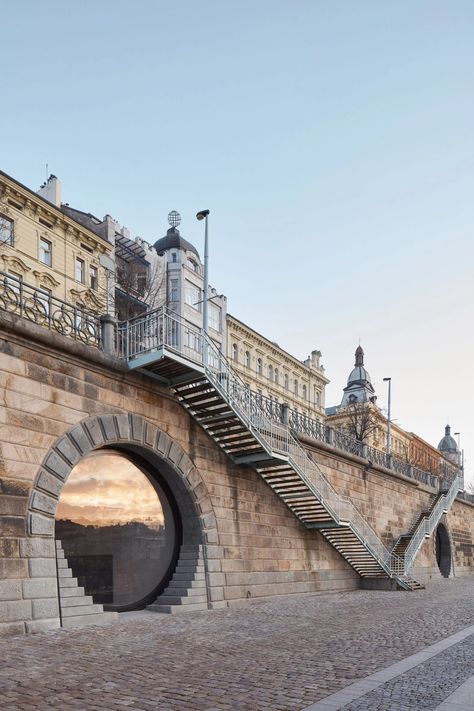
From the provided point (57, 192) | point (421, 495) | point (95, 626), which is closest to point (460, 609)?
point (95, 626)

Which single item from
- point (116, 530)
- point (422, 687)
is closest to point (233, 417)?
point (116, 530)

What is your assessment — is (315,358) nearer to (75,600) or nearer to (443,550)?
(443,550)

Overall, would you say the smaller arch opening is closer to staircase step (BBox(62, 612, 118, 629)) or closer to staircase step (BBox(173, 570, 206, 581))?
staircase step (BBox(173, 570, 206, 581))

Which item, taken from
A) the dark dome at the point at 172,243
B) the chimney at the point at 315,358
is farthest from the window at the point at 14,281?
the chimney at the point at 315,358

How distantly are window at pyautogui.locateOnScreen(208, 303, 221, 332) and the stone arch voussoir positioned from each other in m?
41.0

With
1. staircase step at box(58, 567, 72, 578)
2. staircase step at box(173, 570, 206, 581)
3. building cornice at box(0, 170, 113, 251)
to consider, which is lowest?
staircase step at box(173, 570, 206, 581)

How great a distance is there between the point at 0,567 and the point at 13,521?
900mm

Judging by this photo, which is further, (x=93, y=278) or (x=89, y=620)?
(x=93, y=278)

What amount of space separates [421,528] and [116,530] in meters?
22.6

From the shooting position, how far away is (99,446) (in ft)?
52.1

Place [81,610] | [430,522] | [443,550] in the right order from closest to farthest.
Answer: [81,610] < [430,522] < [443,550]

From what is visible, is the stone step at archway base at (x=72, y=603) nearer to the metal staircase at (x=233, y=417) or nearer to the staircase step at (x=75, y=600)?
the staircase step at (x=75, y=600)

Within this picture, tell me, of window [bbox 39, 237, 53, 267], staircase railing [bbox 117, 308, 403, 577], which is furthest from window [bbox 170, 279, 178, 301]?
staircase railing [bbox 117, 308, 403, 577]

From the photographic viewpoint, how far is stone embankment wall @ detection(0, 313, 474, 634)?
13242 millimetres
